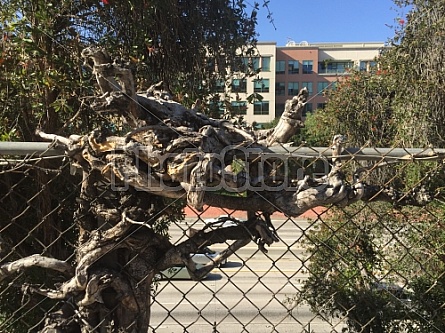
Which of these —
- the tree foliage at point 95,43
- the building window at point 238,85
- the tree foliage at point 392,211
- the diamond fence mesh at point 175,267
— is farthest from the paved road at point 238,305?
the tree foliage at point 95,43

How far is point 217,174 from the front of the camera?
1.53 m

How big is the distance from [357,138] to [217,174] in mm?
6157

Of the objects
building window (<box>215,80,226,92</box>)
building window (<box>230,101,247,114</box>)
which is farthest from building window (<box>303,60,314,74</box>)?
building window (<box>215,80,226,92</box>)

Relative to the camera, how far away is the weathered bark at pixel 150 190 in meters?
1.54

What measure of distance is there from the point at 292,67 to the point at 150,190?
31.4 m

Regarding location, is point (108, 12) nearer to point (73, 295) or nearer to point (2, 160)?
point (2, 160)

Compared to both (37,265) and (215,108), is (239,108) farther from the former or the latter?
(37,265)

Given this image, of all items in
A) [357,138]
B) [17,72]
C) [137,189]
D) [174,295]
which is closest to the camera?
[137,189]

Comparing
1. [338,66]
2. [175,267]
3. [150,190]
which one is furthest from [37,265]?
[338,66]

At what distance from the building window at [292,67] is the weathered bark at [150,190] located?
30.9 m

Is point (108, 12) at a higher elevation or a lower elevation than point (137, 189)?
higher

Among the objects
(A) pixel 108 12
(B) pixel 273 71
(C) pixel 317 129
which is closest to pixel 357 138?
(C) pixel 317 129

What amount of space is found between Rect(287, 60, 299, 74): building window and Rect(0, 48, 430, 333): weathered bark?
3087 cm

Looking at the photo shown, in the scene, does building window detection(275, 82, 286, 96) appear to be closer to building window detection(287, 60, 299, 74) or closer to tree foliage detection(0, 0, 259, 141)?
building window detection(287, 60, 299, 74)
